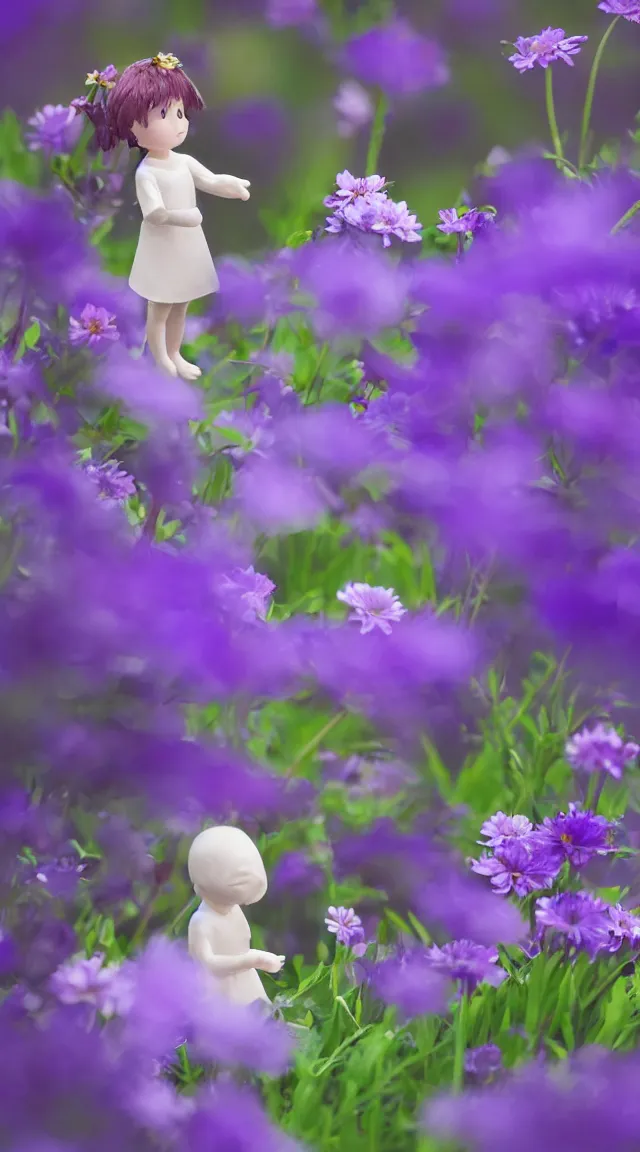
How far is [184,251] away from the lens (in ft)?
3.15

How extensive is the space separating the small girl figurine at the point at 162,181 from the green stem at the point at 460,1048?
50cm

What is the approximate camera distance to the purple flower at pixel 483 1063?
101 cm

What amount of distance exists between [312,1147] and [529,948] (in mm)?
239

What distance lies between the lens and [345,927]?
1.08 metres

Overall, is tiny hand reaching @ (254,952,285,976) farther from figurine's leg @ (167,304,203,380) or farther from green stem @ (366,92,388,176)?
green stem @ (366,92,388,176)

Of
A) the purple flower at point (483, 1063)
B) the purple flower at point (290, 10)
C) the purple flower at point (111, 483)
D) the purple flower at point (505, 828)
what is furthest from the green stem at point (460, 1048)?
the purple flower at point (290, 10)

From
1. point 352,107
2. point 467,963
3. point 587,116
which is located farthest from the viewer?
point 352,107

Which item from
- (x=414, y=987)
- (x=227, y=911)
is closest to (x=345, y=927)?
(x=414, y=987)

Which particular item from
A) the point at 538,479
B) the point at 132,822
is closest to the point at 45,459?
the point at 132,822

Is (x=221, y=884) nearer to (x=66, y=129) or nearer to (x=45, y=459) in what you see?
(x=45, y=459)

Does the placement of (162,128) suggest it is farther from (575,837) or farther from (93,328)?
(575,837)

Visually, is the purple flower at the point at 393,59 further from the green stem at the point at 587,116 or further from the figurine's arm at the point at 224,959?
the figurine's arm at the point at 224,959

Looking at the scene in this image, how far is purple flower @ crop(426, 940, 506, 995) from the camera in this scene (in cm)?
102

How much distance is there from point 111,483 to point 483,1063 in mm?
475
